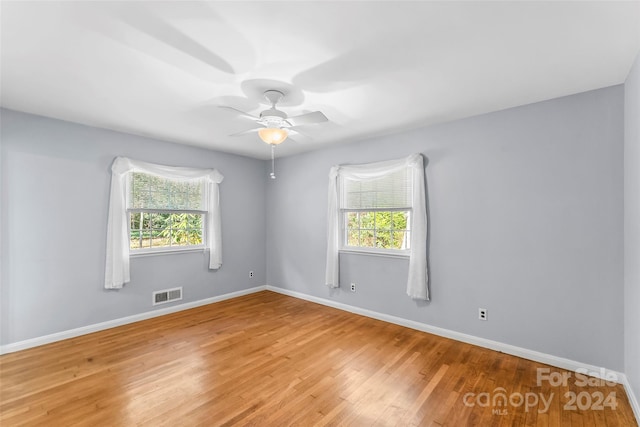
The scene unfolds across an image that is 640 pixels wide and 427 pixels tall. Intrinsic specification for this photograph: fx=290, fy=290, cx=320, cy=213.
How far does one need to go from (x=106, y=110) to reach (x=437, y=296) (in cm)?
425

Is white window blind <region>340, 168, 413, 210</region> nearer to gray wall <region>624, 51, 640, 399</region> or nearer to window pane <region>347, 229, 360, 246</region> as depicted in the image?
window pane <region>347, 229, 360, 246</region>

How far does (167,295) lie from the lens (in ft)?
14.0

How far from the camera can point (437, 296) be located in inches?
138

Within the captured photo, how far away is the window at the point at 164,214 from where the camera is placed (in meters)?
4.05

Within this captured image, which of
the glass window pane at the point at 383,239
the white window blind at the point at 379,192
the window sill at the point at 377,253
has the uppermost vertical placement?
the white window blind at the point at 379,192

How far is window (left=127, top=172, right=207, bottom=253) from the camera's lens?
405 centimetres

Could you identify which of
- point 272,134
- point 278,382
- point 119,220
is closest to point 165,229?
point 119,220

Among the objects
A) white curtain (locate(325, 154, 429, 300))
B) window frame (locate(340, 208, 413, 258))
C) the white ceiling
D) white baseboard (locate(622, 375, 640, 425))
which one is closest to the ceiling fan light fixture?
the white ceiling

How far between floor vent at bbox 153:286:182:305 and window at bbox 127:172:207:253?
2.02 ft

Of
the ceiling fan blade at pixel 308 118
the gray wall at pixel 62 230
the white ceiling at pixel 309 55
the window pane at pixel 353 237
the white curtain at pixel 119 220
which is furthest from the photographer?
the window pane at pixel 353 237

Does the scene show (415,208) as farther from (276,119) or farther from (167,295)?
(167,295)

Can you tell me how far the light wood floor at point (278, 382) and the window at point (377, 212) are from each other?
1.19 metres

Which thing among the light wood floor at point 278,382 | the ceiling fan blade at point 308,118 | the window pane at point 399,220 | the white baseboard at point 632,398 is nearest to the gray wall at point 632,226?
the white baseboard at point 632,398

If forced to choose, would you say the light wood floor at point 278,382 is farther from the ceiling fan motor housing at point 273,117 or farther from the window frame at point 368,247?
the ceiling fan motor housing at point 273,117
